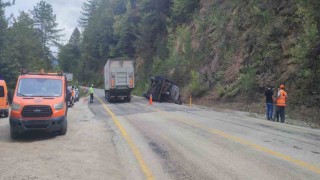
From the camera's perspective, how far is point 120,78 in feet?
115

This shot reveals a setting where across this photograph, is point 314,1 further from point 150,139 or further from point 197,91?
point 197,91

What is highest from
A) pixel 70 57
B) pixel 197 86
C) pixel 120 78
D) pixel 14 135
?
pixel 70 57

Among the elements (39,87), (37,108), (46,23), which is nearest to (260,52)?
(39,87)

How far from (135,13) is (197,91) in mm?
37689

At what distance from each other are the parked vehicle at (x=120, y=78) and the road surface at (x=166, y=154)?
19.6 meters

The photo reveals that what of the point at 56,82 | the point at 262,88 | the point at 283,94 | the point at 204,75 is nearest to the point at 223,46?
the point at 204,75

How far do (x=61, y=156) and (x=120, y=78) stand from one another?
25.4 m

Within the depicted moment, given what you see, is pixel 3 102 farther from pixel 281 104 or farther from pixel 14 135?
pixel 281 104

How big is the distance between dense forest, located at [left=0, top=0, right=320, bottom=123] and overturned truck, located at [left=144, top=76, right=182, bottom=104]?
1498 millimetres

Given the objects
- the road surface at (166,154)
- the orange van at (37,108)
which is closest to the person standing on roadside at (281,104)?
the road surface at (166,154)

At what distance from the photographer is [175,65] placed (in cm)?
4166

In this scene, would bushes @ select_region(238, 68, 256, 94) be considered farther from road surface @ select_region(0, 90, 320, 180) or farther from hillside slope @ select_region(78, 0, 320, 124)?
road surface @ select_region(0, 90, 320, 180)

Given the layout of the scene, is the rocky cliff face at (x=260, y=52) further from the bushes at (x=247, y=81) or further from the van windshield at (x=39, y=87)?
the van windshield at (x=39, y=87)

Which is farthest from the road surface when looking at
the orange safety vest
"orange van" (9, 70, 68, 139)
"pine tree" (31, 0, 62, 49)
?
"pine tree" (31, 0, 62, 49)
